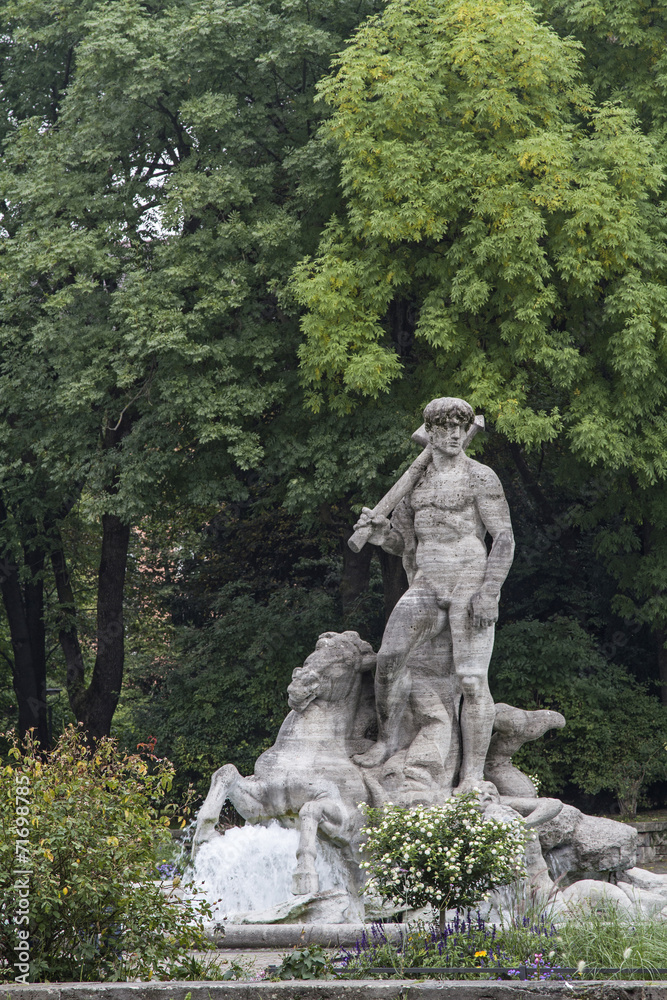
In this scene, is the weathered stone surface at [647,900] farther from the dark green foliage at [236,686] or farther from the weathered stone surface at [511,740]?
the dark green foliage at [236,686]

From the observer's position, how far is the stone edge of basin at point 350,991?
4.77 meters

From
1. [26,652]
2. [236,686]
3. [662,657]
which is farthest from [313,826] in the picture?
[26,652]

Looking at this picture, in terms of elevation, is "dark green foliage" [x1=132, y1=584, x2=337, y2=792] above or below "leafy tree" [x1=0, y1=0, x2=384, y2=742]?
below

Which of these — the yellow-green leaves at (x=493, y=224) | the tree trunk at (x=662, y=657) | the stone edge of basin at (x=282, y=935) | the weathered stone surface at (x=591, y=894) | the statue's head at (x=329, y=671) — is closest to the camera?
the stone edge of basin at (x=282, y=935)

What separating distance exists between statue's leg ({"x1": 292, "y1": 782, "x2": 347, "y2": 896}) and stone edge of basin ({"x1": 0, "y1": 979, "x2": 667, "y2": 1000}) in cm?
255

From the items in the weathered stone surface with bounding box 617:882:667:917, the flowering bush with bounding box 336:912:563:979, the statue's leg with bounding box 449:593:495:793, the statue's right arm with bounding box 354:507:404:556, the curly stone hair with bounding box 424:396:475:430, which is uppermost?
the curly stone hair with bounding box 424:396:475:430

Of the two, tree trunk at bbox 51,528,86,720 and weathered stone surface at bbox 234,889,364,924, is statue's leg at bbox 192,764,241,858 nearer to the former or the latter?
weathered stone surface at bbox 234,889,364,924

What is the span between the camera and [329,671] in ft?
28.7

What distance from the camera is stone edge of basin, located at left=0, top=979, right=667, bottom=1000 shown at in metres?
4.77

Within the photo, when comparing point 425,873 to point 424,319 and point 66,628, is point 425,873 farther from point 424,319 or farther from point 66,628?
point 66,628

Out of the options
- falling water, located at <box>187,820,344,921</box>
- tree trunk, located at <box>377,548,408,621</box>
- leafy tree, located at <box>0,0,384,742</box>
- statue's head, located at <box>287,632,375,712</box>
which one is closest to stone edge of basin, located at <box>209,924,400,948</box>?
falling water, located at <box>187,820,344,921</box>

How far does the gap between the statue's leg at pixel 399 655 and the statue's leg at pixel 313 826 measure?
2.73ft

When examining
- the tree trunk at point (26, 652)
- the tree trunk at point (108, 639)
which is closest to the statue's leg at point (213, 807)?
the tree trunk at point (108, 639)

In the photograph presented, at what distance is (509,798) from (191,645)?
9.42 metres
